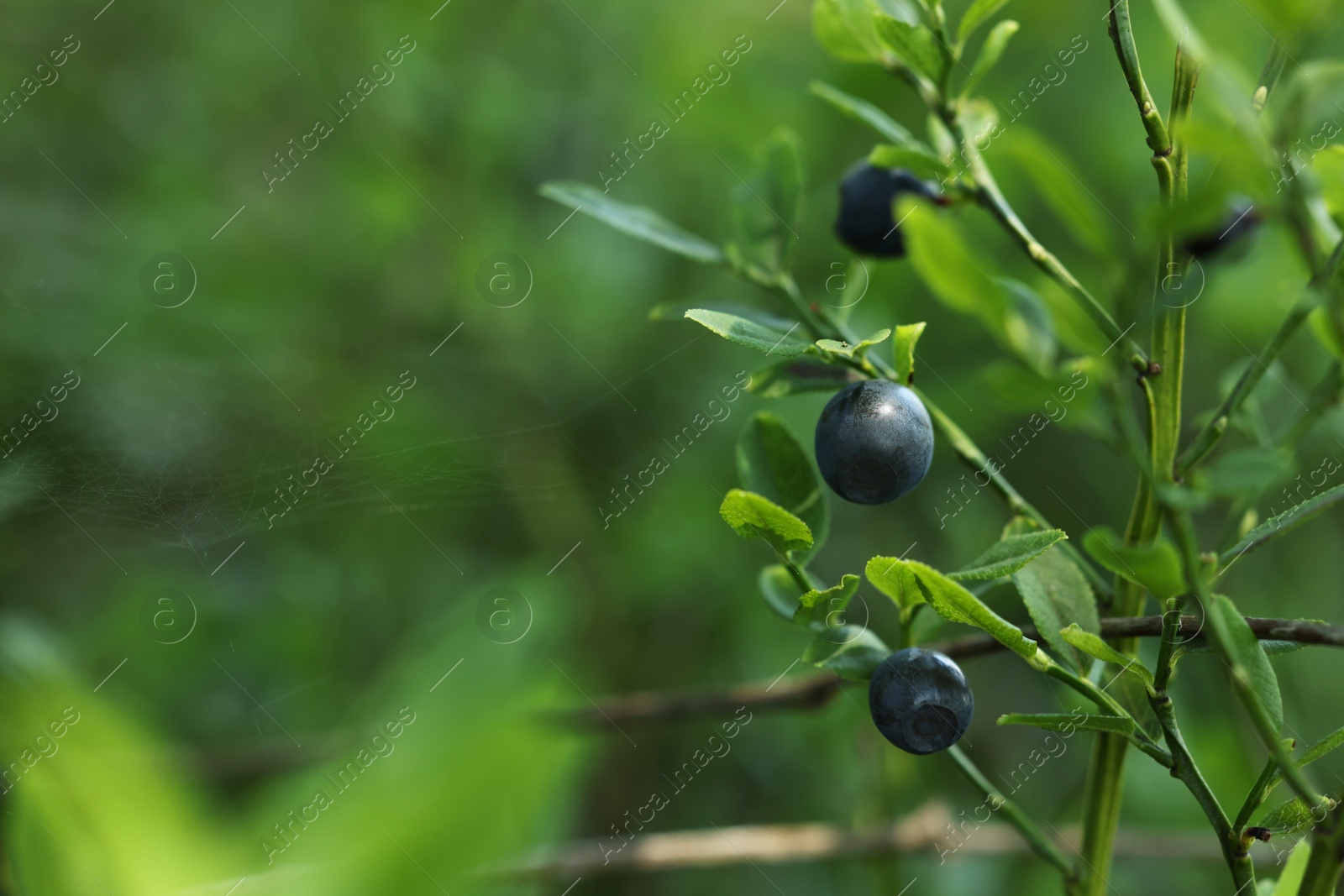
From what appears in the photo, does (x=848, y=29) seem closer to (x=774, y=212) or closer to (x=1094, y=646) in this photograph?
(x=774, y=212)

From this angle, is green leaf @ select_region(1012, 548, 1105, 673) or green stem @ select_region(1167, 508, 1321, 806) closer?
green stem @ select_region(1167, 508, 1321, 806)

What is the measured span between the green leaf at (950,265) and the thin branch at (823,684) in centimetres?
25

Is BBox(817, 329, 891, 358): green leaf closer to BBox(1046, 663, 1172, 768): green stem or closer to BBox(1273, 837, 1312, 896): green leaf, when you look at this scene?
BBox(1046, 663, 1172, 768): green stem

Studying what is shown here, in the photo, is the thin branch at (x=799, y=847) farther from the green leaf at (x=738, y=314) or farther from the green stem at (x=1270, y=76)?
the green stem at (x=1270, y=76)

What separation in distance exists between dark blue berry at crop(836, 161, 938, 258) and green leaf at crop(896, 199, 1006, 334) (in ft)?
1.51

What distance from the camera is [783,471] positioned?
0.72 meters

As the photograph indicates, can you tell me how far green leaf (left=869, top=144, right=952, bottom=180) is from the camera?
2.12ft

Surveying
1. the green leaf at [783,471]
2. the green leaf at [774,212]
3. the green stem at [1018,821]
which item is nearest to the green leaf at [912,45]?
the green leaf at [774,212]

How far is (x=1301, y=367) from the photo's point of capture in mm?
2018

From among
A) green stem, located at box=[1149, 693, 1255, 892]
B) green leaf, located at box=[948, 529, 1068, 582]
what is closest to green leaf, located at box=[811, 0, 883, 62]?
green leaf, located at box=[948, 529, 1068, 582]

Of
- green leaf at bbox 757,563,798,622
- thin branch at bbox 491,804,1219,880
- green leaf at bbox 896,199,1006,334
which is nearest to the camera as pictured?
green leaf at bbox 896,199,1006,334

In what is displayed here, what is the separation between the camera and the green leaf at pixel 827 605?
0.60m

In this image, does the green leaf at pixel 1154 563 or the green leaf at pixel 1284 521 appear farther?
the green leaf at pixel 1284 521

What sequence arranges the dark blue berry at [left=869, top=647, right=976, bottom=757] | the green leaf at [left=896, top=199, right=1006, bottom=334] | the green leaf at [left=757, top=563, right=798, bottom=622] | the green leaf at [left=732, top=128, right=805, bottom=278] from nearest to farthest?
the green leaf at [left=896, top=199, right=1006, bottom=334]
the dark blue berry at [left=869, top=647, right=976, bottom=757]
the green leaf at [left=757, top=563, right=798, bottom=622]
the green leaf at [left=732, top=128, right=805, bottom=278]
